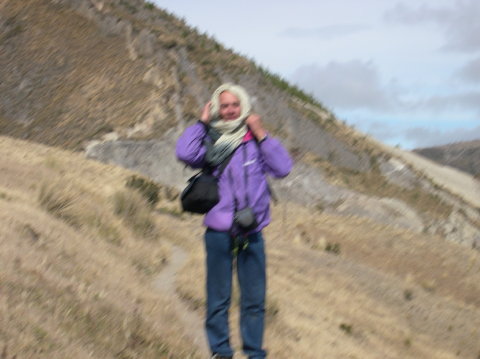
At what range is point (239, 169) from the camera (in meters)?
6.40

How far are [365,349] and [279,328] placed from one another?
2.08 m

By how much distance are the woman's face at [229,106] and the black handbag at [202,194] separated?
32 centimetres

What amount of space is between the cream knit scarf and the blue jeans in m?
0.61

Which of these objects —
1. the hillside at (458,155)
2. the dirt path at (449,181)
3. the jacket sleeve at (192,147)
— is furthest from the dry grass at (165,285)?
the hillside at (458,155)

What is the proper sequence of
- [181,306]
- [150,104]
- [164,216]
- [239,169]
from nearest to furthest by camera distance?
[239,169]
[181,306]
[164,216]
[150,104]

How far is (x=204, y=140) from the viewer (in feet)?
21.1

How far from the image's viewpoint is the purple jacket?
6363mm

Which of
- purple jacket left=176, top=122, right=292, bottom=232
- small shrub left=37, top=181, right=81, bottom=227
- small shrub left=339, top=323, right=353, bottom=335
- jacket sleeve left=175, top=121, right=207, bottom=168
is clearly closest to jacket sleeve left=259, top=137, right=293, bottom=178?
purple jacket left=176, top=122, right=292, bottom=232

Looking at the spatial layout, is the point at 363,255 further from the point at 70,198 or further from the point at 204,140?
the point at 204,140

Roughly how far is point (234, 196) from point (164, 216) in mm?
11479

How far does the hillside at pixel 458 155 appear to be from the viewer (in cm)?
8382

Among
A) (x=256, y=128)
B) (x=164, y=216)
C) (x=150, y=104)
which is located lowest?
(x=164, y=216)

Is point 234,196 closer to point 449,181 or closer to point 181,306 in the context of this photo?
point 181,306

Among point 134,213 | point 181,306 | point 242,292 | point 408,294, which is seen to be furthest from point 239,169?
point 408,294
